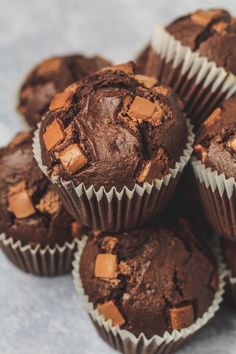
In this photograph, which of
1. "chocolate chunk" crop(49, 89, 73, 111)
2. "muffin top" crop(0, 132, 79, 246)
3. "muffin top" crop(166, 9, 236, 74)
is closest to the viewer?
"chocolate chunk" crop(49, 89, 73, 111)

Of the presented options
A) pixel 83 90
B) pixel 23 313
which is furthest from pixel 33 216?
pixel 83 90

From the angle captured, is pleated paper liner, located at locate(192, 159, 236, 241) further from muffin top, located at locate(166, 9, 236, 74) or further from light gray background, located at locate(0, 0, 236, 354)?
light gray background, located at locate(0, 0, 236, 354)

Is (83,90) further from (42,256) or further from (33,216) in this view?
(42,256)

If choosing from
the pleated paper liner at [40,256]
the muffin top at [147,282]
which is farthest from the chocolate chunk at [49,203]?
the muffin top at [147,282]

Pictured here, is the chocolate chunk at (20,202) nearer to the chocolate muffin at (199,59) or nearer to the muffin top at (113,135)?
the muffin top at (113,135)

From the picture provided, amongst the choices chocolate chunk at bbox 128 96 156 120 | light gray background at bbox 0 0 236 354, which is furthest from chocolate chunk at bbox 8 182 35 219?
chocolate chunk at bbox 128 96 156 120
